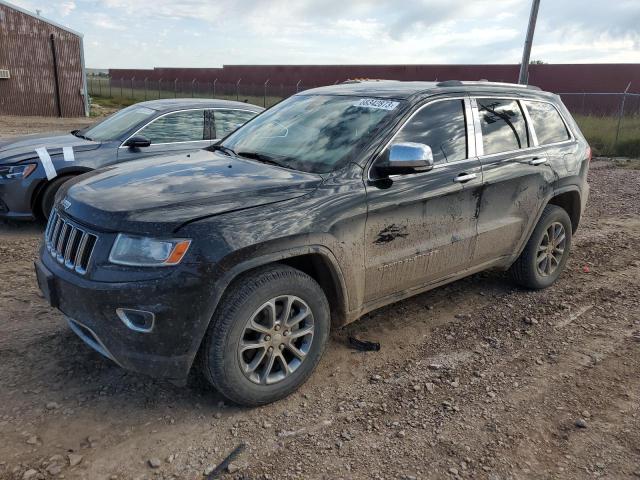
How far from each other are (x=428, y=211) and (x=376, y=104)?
0.85m

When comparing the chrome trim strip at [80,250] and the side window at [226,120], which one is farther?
the side window at [226,120]

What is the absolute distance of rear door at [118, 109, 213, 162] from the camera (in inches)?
259

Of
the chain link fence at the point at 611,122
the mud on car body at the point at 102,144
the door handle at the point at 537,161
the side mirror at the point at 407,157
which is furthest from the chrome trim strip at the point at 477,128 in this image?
the chain link fence at the point at 611,122

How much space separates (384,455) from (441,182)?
1884 mm

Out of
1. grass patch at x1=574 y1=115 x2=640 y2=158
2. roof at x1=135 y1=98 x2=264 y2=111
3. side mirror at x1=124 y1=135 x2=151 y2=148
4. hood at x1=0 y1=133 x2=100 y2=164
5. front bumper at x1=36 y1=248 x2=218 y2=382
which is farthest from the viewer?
grass patch at x1=574 y1=115 x2=640 y2=158

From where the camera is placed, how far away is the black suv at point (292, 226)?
109 inches

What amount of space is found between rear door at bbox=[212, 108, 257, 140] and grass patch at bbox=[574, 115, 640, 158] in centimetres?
1177

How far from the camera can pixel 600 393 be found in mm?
3467

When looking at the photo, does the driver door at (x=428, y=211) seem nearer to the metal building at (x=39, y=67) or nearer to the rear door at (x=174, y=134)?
the rear door at (x=174, y=134)

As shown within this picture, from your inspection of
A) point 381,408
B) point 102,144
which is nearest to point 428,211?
point 381,408

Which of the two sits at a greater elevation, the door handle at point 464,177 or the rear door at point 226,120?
the rear door at point 226,120

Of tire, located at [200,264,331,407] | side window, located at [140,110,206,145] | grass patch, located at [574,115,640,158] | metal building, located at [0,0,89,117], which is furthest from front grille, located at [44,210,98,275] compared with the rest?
metal building, located at [0,0,89,117]

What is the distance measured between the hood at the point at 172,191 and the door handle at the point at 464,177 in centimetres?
115

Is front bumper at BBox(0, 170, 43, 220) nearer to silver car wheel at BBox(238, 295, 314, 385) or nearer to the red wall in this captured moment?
silver car wheel at BBox(238, 295, 314, 385)
